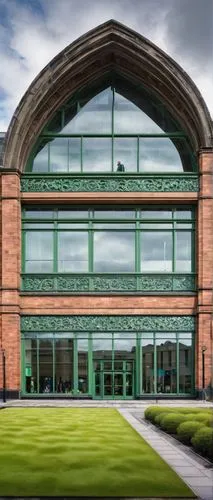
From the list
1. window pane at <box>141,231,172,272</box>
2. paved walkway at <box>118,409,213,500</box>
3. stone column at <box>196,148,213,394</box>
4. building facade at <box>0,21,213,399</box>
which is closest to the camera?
paved walkway at <box>118,409,213,500</box>

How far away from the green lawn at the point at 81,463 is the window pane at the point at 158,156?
20.8 m

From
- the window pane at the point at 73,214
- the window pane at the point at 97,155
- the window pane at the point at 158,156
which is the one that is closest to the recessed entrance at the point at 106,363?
the window pane at the point at 73,214

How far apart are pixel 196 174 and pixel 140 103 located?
19.2 ft

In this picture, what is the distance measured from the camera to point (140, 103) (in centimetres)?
4228

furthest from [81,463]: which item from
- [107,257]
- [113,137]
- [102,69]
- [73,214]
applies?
[102,69]

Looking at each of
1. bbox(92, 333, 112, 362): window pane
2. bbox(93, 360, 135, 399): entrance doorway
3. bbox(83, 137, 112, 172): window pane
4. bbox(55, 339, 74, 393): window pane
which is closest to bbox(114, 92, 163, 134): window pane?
bbox(83, 137, 112, 172): window pane

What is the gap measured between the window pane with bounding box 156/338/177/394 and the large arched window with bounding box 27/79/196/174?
405 inches

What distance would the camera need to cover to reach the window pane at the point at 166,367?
1578 inches

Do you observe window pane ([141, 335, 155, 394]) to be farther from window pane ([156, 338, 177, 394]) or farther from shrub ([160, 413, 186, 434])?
shrub ([160, 413, 186, 434])

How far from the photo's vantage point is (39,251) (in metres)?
40.9

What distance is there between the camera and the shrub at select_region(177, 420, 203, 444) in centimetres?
1892

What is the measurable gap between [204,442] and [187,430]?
261cm

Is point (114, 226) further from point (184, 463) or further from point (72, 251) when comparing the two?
point (184, 463)

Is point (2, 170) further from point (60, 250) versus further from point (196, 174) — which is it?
point (196, 174)
